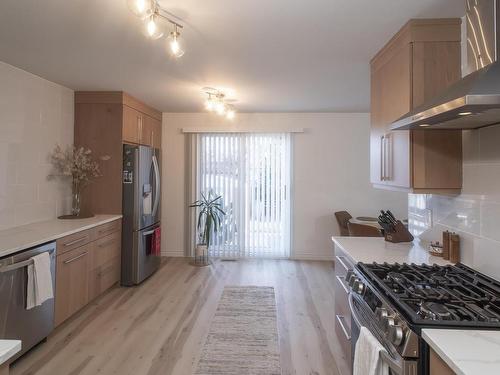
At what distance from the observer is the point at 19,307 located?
86.0 inches

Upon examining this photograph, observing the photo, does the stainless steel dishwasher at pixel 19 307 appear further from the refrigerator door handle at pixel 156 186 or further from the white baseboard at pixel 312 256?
the white baseboard at pixel 312 256

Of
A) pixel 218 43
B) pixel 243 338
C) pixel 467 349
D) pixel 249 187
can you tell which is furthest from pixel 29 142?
pixel 467 349

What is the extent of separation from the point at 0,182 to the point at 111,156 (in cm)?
120

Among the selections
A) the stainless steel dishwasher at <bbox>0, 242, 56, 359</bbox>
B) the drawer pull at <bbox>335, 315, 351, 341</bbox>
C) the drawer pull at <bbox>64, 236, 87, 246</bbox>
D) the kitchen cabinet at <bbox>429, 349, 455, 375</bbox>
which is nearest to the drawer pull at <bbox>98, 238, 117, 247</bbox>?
the drawer pull at <bbox>64, 236, 87, 246</bbox>

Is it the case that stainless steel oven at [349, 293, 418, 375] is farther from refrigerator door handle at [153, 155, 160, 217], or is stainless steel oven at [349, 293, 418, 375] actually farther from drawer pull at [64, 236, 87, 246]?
refrigerator door handle at [153, 155, 160, 217]

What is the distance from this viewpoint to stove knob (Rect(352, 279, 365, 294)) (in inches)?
64.4

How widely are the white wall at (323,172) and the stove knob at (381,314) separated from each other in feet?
12.1

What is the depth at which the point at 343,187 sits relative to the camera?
5.05 meters

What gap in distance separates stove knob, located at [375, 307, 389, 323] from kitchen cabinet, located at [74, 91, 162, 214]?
331 cm

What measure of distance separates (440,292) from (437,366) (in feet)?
1.56

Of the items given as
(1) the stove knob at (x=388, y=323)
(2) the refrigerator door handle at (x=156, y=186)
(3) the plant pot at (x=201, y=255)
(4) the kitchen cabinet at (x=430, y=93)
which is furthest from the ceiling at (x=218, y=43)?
(3) the plant pot at (x=201, y=255)

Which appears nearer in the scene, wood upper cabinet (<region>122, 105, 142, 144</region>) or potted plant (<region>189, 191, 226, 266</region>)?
wood upper cabinet (<region>122, 105, 142, 144</region>)

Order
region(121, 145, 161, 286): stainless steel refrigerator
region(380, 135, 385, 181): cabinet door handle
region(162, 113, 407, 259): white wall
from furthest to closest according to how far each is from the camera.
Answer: region(162, 113, 407, 259): white wall < region(121, 145, 161, 286): stainless steel refrigerator < region(380, 135, 385, 181): cabinet door handle

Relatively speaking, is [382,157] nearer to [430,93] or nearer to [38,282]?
[430,93]
